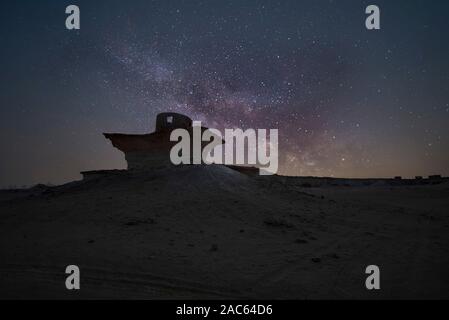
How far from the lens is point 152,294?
379 cm

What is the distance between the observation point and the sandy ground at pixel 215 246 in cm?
402

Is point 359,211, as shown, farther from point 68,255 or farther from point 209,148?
point 209,148

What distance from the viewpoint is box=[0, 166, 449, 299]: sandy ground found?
4.02 metres

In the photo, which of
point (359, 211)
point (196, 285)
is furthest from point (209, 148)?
point (196, 285)

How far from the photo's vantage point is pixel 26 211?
945cm

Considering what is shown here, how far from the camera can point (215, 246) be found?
18.6ft
